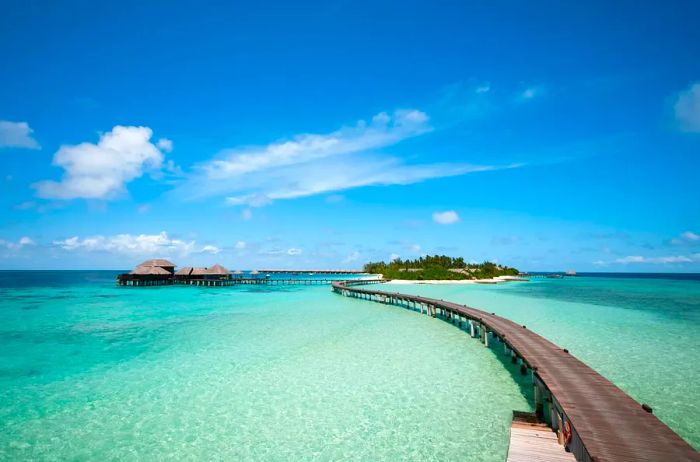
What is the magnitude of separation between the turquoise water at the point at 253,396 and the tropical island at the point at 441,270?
→ 175 feet

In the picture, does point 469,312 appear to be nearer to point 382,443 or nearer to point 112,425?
point 382,443

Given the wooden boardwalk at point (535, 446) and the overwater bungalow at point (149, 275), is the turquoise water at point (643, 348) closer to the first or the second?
the wooden boardwalk at point (535, 446)

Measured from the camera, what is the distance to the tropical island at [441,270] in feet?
232

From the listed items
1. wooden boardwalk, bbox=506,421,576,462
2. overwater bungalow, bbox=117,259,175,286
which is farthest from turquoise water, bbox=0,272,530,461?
overwater bungalow, bbox=117,259,175,286

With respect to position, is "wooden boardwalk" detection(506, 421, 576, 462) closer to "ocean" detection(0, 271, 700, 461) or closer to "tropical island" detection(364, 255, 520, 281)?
"ocean" detection(0, 271, 700, 461)

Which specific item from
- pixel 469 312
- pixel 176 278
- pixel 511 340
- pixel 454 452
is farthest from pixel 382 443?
pixel 176 278

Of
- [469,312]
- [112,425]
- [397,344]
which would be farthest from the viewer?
[469,312]

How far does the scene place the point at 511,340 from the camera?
12.9 meters

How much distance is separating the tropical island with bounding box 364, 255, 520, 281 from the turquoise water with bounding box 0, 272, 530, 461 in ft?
175

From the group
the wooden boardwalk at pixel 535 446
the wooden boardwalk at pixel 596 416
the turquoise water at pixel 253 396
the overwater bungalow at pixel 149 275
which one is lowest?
the turquoise water at pixel 253 396

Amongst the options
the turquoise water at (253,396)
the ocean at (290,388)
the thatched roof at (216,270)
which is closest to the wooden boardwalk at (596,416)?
the ocean at (290,388)

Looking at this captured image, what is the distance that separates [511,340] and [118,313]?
1011 inches

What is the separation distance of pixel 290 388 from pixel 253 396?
105 centimetres

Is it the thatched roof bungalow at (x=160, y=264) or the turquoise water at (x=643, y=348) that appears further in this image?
the thatched roof bungalow at (x=160, y=264)
